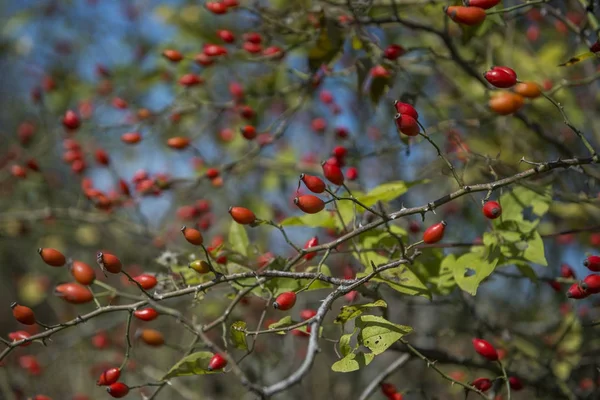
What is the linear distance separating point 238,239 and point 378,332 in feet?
2.30

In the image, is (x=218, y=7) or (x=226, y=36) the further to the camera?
(x=226, y=36)

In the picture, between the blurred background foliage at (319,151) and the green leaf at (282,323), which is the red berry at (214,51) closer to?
the blurred background foliage at (319,151)

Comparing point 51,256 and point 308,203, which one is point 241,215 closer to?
point 308,203

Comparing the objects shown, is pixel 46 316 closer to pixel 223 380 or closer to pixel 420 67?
pixel 223 380

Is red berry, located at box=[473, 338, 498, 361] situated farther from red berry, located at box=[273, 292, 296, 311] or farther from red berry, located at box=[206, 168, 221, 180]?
red berry, located at box=[206, 168, 221, 180]

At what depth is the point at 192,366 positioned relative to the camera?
1.62 meters

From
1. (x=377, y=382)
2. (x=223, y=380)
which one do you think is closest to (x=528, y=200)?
(x=377, y=382)

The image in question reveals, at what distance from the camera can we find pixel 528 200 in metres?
1.93

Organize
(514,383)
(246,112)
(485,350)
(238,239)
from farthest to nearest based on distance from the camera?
(246,112), (514,383), (238,239), (485,350)

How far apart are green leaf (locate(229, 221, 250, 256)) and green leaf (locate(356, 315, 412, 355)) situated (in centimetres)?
59

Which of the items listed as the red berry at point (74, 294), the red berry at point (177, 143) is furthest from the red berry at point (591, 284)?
the red berry at point (177, 143)

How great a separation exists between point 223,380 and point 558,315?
10.3 ft

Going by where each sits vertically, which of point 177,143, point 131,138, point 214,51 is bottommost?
point 131,138

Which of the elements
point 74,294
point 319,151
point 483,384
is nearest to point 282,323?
point 74,294
